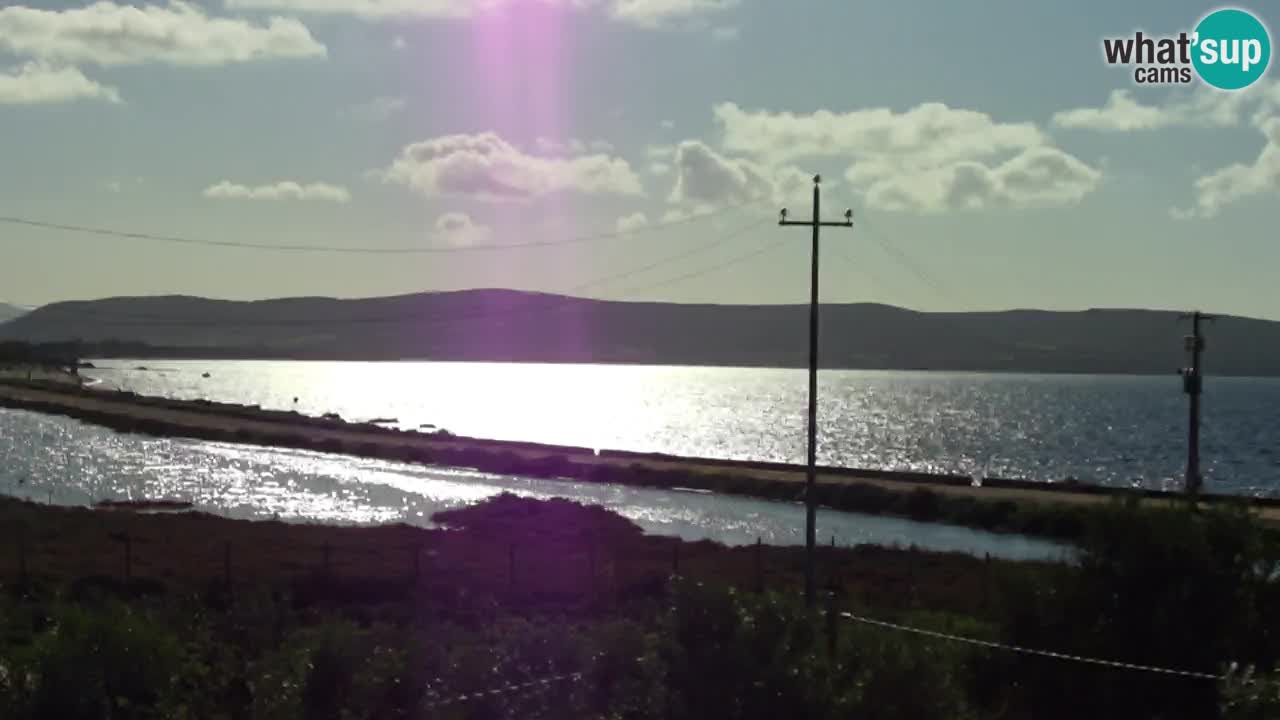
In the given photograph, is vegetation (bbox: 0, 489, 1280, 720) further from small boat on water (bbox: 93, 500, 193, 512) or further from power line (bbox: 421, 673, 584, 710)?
small boat on water (bbox: 93, 500, 193, 512)

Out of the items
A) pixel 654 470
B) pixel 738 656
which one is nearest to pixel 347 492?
pixel 654 470

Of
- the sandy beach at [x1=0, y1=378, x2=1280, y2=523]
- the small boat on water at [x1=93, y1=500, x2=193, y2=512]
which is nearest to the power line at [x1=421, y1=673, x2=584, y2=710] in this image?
the sandy beach at [x1=0, y1=378, x2=1280, y2=523]

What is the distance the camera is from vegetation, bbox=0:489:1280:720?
16.5 metres

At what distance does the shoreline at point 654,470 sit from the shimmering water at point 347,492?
2908 mm

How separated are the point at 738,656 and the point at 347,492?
257 feet

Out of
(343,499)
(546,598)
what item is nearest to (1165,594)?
(546,598)

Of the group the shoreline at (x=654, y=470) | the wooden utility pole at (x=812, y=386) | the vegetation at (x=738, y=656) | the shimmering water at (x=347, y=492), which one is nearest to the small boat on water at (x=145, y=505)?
the shimmering water at (x=347, y=492)

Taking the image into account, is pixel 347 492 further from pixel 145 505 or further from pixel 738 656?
pixel 738 656

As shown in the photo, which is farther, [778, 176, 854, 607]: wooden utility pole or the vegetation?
[778, 176, 854, 607]: wooden utility pole

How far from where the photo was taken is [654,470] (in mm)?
105875

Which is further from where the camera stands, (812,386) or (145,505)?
(145,505)

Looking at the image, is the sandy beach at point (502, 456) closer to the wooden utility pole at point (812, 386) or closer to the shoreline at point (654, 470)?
the shoreline at point (654, 470)

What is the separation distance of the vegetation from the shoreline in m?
2.00

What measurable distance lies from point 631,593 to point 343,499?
46.1m
